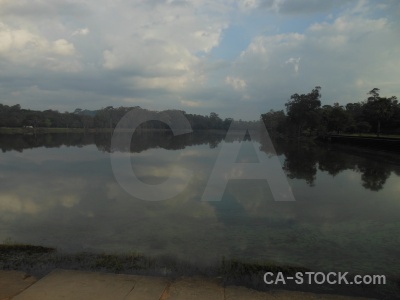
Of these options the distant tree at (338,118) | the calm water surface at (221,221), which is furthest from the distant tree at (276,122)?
the calm water surface at (221,221)

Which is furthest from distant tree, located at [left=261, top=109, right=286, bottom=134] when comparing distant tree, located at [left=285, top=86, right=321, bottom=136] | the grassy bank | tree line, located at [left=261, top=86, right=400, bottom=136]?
the grassy bank

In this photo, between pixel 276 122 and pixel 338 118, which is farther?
pixel 276 122

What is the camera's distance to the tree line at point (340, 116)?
4522 cm

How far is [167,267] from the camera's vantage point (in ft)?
16.2

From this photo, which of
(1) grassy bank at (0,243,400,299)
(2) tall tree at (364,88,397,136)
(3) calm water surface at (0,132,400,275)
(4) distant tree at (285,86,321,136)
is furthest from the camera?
(4) distant tree at (285,86,321,136)

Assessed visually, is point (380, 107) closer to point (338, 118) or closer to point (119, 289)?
point (338, 118)

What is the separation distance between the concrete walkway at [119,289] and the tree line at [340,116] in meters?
44.9

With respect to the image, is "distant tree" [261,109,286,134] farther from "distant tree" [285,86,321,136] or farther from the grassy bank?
the grassy bank

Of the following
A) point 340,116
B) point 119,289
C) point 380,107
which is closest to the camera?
point 119,289

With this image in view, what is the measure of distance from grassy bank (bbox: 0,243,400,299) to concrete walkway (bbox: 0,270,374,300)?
407 mm

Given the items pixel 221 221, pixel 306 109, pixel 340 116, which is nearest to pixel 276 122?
pixel 306 109

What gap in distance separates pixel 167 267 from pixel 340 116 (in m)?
52.1

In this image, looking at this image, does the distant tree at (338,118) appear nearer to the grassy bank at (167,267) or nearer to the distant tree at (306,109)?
the distant tree at (306,109)

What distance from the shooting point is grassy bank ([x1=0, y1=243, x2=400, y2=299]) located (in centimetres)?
431
